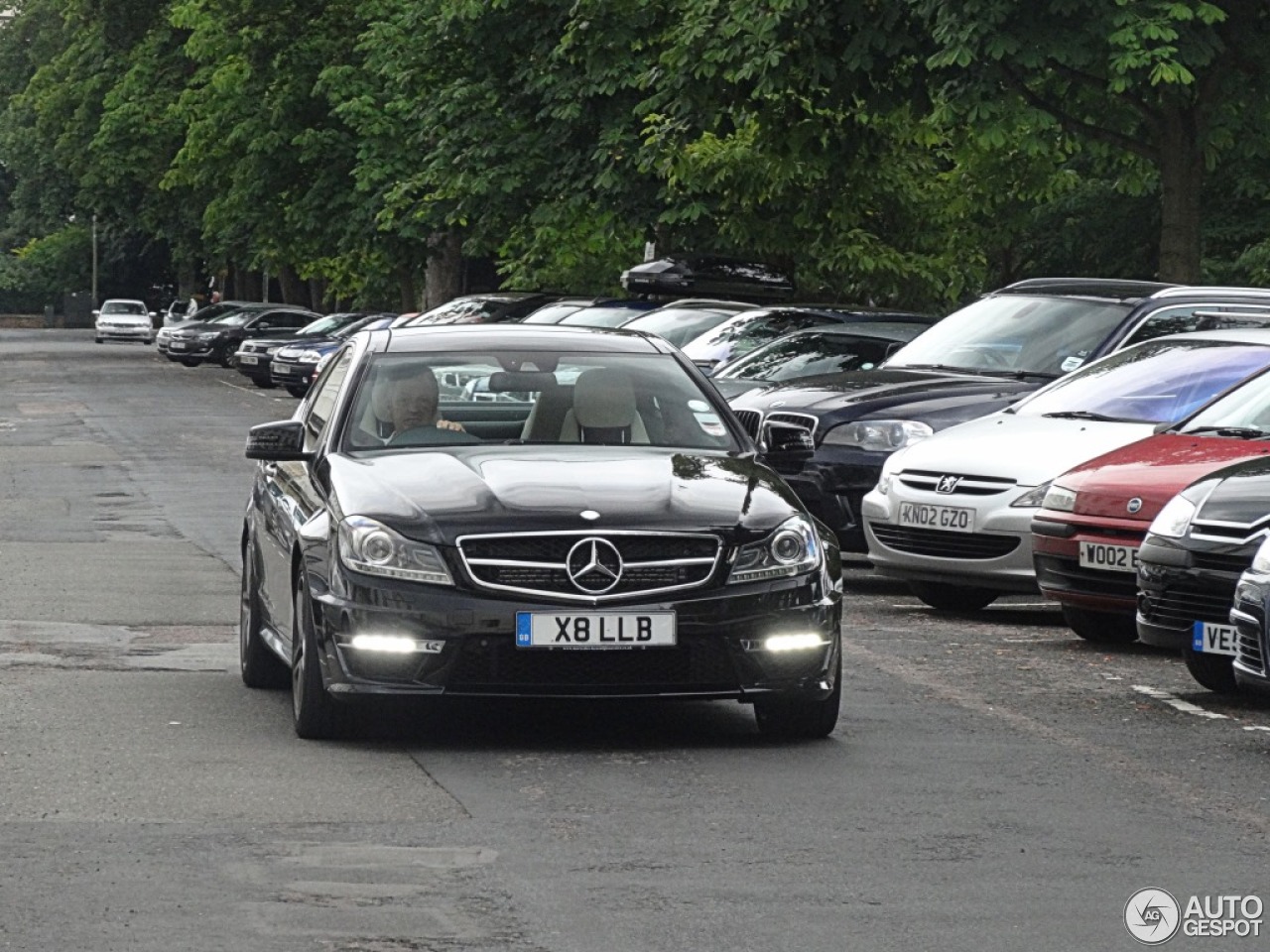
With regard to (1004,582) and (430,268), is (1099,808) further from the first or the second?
(430,268)

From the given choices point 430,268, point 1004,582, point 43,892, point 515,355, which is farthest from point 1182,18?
point 430,268

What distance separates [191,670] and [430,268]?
1640 inches

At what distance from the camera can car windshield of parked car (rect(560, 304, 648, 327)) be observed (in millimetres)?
29578

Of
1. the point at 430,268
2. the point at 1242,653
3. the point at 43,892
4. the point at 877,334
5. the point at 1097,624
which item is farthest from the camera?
the point at 430,268

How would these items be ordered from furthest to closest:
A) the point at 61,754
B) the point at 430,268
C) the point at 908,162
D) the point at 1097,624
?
1. the point at 430,268
2. the point at 908,162
3. the point at 1097,624
4. the point at 61,754

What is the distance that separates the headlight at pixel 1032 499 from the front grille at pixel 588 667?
4842 mm

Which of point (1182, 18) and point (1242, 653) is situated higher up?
point (1182, 18)

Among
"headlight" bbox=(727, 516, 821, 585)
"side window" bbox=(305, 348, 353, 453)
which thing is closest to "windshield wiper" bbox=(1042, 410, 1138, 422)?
"side window" bbox=(305, 348, 353, 453)

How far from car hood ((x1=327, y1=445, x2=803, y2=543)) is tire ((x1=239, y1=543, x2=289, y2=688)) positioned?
1.17 m

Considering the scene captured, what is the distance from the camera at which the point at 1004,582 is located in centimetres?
1369

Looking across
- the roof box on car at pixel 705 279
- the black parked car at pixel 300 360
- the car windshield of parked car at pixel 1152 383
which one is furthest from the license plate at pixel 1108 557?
the black parked car at pixel 300 360

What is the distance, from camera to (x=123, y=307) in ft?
310

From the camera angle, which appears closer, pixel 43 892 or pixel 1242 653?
pixel 43 892

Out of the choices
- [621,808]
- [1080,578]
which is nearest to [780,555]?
[621,808]
